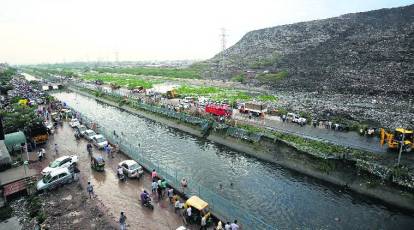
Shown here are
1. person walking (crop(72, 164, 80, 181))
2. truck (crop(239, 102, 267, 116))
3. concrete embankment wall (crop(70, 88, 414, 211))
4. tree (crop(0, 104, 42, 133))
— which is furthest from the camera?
truck (crop(239, 102, 267, 116))

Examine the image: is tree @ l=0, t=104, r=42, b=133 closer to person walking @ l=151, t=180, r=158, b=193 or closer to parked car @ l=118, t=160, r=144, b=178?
parked car @ l=118, t=160, r=144, b=178

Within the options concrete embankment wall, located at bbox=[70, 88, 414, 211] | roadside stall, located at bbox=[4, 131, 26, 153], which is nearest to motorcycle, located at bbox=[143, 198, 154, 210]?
concrete embankment wall, located at bbox=[70, 88, 414, 211]

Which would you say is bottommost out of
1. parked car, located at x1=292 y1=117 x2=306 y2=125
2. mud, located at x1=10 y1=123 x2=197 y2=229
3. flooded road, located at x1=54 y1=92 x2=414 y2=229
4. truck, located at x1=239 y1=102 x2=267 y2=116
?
flooded road, located at x1=54 y1=92 x2=414 y2=229

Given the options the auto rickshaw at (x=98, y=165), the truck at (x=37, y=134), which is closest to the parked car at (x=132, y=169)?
the auto rickshaw at (x=98, y=165)

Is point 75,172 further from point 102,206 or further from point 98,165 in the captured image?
point 102,206

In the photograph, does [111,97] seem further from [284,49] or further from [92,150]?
[284,49]

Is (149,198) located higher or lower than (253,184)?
higher

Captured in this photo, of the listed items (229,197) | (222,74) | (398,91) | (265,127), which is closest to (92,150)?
(229,197)
